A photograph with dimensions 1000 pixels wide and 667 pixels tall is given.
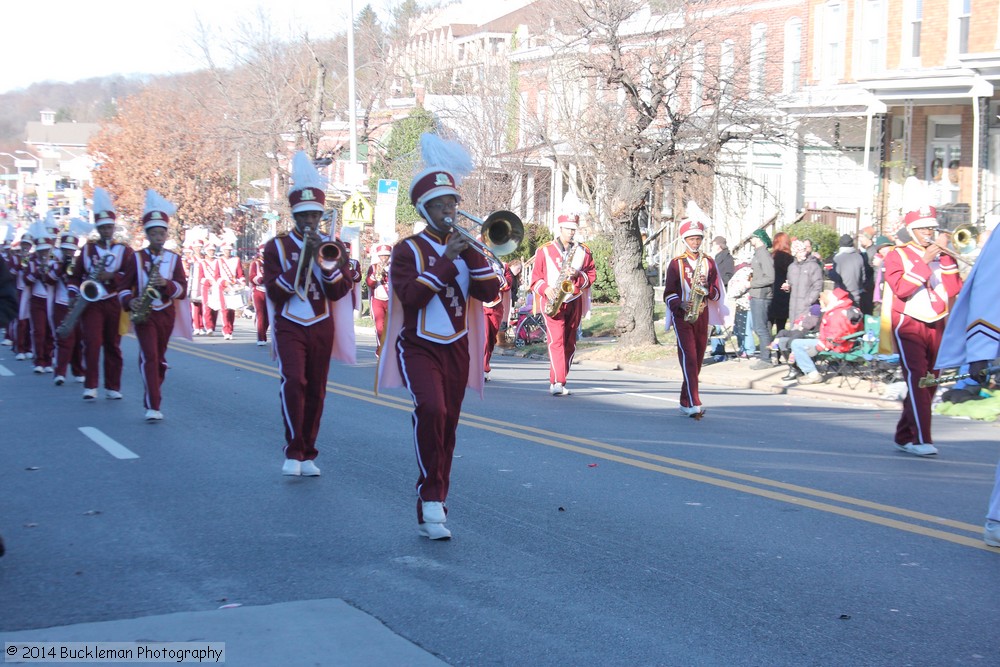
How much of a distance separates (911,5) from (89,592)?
2510cm

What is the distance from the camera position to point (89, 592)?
6012 millimetres

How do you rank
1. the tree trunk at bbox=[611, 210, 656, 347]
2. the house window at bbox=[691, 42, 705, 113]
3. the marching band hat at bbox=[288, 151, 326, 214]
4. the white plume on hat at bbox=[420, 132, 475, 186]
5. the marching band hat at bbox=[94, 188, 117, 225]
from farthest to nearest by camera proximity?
the tree trunk at bbox=[611, 210, 656, 347] → the house window at bbox=[691, 42, 705, 113] → the marching band hat at bbox=[94, 188, 117, 225] → the marching band hat at bbox=[288, 151, 326, 214] → the white plume on hat at bbox=[420, 132, 475, 186]

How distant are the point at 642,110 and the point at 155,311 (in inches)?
401

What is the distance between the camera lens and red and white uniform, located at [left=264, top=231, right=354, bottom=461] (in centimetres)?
900

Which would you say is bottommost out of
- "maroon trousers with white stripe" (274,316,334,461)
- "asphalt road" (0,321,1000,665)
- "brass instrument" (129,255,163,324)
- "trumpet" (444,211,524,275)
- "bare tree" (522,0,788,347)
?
"asphalt road" (0,321,1000,665)

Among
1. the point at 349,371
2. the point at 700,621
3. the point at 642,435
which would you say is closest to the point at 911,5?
the point at 349,371

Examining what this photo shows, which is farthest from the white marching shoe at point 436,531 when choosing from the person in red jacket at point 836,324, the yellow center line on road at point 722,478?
the person in red jacket at point 836,324

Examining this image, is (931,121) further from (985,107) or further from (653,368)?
(653,368)

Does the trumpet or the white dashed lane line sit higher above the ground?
the trumpet

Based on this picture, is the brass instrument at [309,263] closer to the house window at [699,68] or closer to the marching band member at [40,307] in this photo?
the marching band member at [40,307]

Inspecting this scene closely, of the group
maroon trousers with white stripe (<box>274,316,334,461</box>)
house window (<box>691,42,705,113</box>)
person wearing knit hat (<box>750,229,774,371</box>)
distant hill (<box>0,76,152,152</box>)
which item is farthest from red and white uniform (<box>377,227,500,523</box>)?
distant hill (<box>0,76,152,152</box>)

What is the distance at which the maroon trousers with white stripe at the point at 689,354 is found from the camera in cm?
1247

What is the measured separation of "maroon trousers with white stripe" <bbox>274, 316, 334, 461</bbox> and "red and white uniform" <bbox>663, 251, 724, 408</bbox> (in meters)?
4.68

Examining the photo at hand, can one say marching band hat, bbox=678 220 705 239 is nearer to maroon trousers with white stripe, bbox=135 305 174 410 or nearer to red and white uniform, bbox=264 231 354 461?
red and white uniform, bbox=264 231 354 461
